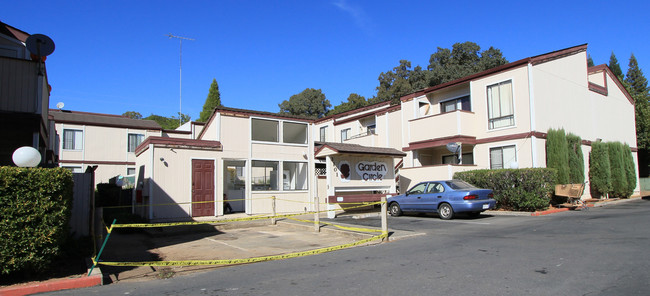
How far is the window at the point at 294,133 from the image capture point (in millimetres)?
18586

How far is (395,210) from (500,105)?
866 centimetres

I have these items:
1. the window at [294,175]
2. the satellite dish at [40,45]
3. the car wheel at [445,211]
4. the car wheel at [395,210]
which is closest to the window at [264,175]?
the window at [294,175]

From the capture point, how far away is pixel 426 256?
312 inches

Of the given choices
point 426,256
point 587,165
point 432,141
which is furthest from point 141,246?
point 587,165

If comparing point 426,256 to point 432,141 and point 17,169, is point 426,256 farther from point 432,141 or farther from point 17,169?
point 432,141

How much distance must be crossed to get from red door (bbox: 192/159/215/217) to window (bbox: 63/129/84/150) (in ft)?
58.3

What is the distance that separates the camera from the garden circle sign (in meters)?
17.7

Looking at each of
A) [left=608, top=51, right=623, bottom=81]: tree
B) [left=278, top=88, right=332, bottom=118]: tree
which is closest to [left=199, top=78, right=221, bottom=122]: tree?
[left=278, top=88, right=332, bottom=118]: tree

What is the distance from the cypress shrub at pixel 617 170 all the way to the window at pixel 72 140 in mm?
34168

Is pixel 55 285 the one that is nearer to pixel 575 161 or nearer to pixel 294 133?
pixel 294 133

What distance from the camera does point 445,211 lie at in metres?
14.6

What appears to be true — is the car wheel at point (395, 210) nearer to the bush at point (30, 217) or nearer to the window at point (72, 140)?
the bush at point (30, 217)

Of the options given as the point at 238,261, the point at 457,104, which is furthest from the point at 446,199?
the point at 457,104

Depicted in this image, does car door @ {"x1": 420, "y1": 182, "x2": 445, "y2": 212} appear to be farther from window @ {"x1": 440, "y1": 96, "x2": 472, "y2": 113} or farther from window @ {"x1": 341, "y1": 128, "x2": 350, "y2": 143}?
window @ {"x1": 341, "y1": 128, "x2": 350, "y2": 143}
